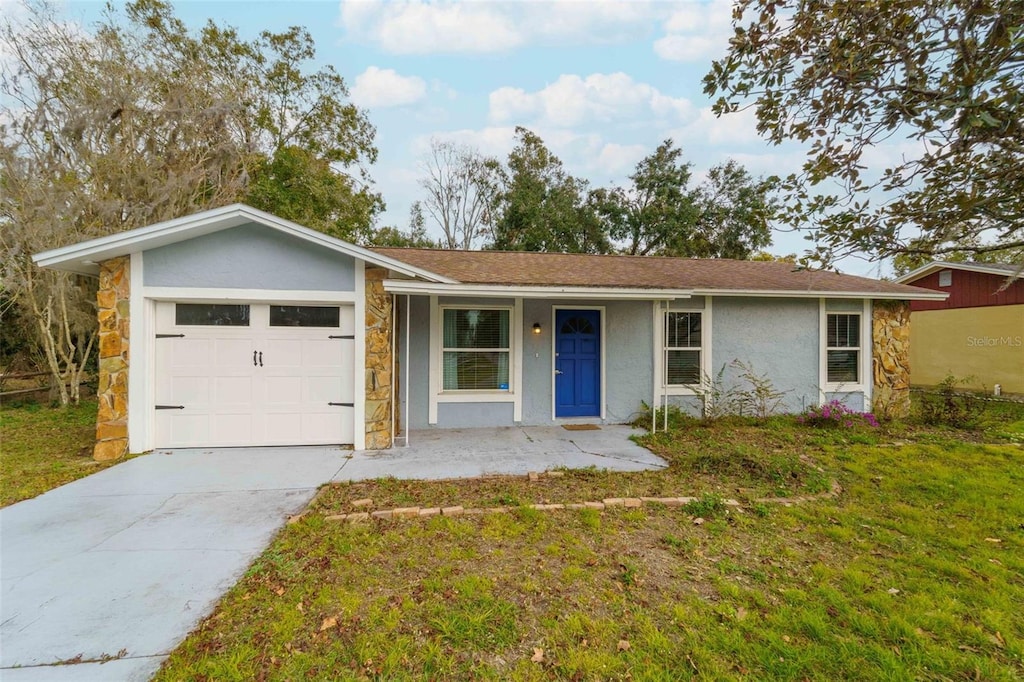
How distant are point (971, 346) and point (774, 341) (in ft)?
25.2

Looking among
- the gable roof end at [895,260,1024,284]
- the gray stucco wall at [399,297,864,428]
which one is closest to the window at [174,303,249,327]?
the gray stucco wall at [399,297,864,428]

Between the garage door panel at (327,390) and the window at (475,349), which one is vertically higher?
the window at (475,349)

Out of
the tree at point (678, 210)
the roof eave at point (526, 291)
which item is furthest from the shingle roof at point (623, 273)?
the tree at point (678, 210)

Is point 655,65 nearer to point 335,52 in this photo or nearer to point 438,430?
point 438,430

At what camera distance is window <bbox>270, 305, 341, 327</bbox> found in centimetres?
578

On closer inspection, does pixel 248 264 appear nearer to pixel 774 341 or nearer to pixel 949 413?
pixel 774 341

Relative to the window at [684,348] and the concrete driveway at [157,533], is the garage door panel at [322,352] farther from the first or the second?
the window at [684,348]

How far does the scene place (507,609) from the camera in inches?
99.6

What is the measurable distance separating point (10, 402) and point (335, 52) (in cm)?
1404

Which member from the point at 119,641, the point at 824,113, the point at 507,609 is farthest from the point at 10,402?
the point at 824,113

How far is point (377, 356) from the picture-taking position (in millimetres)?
5785

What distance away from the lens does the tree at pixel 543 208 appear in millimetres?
17375

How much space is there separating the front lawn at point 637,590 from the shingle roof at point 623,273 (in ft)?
11.7

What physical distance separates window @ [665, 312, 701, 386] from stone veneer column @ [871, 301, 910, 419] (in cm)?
357
